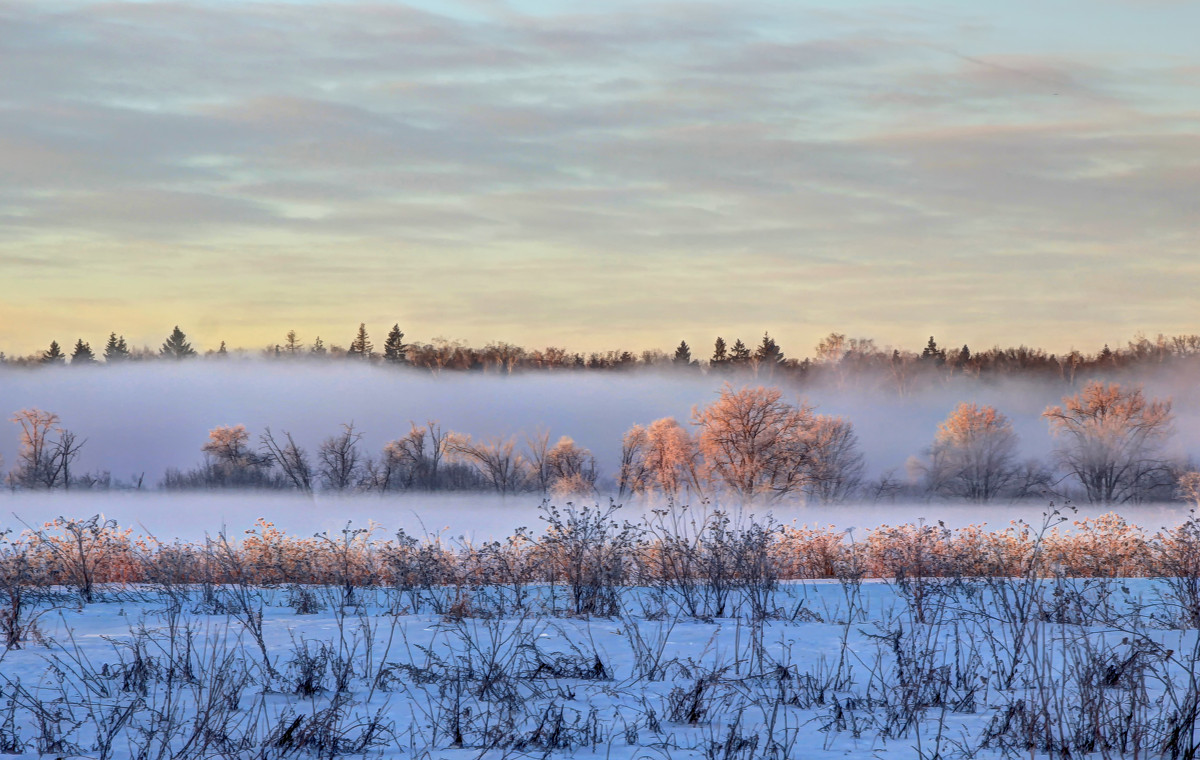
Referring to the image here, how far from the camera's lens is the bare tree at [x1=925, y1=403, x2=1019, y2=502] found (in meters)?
69.1

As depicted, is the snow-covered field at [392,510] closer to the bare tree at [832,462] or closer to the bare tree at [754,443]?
the bare tree at [832,462]

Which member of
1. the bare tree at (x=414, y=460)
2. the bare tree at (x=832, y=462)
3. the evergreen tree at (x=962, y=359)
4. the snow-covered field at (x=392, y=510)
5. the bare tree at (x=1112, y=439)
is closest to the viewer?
the snow-covered field at (x=392, y=510)

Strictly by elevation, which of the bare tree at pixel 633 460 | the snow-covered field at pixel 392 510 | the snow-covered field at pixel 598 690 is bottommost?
the snow-covered field at pixel 392 510

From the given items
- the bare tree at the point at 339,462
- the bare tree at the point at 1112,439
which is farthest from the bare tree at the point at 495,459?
Result: the bare tree at the point at 1112,439

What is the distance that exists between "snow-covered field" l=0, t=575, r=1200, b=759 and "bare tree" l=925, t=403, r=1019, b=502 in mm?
61385

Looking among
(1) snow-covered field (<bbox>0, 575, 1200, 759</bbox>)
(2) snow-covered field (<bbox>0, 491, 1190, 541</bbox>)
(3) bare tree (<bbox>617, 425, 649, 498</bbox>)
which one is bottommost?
(2) snow-covered field (<bbox>0, 491, 1190, 541</bbox>)

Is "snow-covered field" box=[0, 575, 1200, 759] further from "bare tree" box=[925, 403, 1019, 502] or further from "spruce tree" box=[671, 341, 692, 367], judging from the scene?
"spruce tree" box=[671, 341, 692, 367]

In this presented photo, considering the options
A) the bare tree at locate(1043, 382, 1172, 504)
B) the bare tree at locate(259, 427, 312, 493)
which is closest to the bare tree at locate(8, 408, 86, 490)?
the bare tree at locate(259, 427, 312, 493)

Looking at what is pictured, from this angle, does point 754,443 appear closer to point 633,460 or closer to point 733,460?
point 733,460

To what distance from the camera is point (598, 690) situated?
802 cm

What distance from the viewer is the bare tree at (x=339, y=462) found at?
77.0m

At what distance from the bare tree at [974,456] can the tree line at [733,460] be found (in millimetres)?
99

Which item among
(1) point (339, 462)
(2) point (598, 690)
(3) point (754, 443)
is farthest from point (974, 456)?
(2) point (598, 690)

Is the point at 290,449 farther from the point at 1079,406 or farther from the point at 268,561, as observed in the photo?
the point at 268,561
